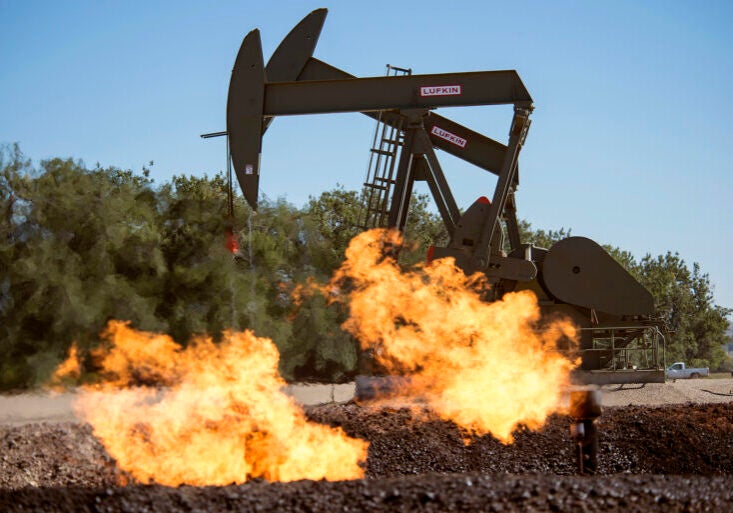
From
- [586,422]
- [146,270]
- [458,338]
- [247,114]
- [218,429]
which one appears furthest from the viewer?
[146,270]

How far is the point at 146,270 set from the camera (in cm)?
2386

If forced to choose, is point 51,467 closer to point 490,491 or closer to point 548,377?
point 490,491

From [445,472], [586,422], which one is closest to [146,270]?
[445,472]

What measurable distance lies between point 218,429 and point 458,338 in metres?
5.55

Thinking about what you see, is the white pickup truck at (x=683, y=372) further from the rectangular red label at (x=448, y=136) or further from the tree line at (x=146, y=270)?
the rectangular red label at (x=448, y=136)

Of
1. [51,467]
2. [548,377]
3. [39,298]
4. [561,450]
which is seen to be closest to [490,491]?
[561,450]

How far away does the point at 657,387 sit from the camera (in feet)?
61.9

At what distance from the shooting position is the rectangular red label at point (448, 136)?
64.3 feet

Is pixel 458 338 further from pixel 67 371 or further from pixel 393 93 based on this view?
pixel 67 371

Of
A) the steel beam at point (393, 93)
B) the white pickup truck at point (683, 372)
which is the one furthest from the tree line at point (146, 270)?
the white pickup truck at point (683, 372)

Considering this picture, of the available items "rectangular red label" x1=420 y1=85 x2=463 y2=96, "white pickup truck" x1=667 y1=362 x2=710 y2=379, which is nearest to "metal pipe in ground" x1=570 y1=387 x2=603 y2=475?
"rectangular red label" x1=420 y1=85 x2=463 y2=96

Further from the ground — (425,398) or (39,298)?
(39,298)

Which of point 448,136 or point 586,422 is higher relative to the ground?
point 448,136

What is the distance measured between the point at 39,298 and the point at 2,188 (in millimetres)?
3687
